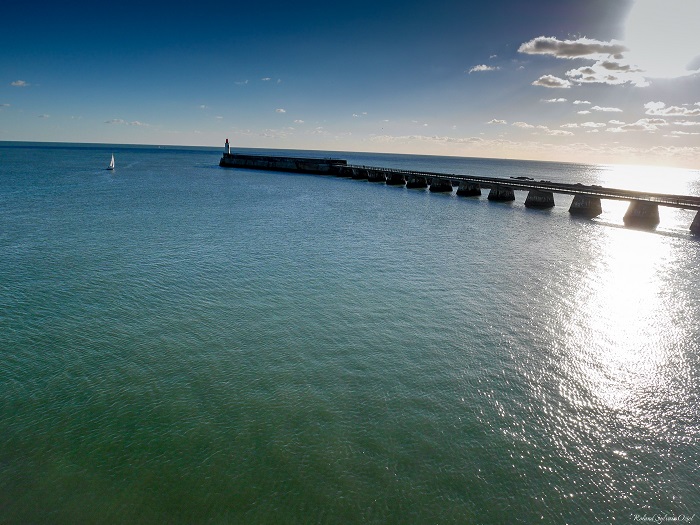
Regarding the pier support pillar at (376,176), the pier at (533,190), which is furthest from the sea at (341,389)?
the pier support pillar at (376,176)

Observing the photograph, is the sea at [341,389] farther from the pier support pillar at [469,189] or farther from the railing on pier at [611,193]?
the pier support pillar at [469,189]

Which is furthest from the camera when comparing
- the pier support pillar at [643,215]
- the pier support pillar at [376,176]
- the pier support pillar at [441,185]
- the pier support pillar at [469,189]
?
the pier support pillar at [376,176]

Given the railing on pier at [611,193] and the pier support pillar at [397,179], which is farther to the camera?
the pier support pillar at [397,179]

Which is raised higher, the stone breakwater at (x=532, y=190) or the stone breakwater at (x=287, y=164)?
the stone breakwater at (x=287, y=164)

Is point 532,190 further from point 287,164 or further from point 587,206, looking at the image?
point 287,164

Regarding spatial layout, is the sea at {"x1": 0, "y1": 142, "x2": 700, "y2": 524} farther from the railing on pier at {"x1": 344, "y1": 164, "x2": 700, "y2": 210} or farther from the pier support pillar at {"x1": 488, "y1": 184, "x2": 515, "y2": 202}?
the pier support pillar at {"x1": 488, "y1": 184, "x2": 515, "y2": 202}

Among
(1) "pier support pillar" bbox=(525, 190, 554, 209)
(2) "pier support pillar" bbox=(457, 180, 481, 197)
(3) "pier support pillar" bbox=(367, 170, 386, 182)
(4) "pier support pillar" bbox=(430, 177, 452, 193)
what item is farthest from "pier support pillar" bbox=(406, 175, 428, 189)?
(1) "pier support pillar" bbox=(525, 190, 554, 209)

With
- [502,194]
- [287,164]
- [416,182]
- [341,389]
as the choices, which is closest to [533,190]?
[502,194]
